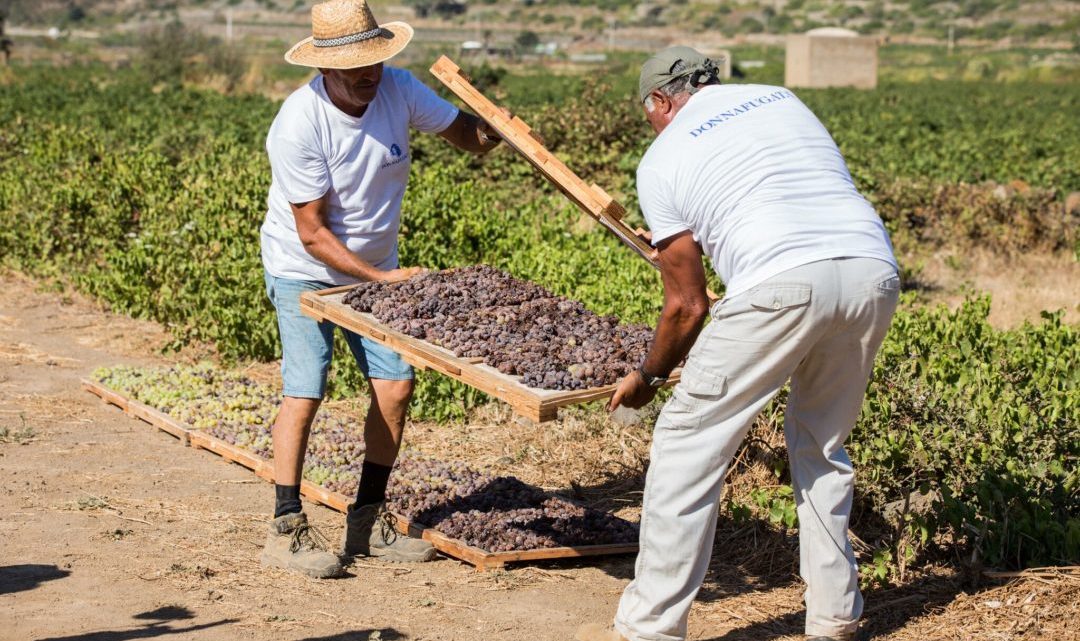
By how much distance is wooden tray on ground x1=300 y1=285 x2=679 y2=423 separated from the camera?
419 centimetres

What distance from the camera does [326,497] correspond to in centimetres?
583

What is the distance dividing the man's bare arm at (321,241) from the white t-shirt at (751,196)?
1.42 metres

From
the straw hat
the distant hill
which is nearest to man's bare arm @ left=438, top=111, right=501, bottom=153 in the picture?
the straw hat

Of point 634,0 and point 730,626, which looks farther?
point 634,0

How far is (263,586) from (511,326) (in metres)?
1.43

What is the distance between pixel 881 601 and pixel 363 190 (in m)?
2.61

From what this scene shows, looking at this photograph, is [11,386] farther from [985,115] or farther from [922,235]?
[985,115]

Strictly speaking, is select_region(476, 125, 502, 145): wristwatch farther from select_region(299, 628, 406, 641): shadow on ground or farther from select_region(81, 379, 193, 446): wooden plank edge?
select_region(81, 379, 193, 446): wooden plank edge

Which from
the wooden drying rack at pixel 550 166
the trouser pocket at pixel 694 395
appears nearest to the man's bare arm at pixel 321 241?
the wooden drying rack at pixel 550 166

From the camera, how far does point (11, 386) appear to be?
7.75 meters

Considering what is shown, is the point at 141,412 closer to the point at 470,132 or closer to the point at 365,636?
the point at 470,132

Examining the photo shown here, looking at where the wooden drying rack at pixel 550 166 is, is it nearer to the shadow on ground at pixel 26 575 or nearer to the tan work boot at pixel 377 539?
the tan work boot at pixel 377 539

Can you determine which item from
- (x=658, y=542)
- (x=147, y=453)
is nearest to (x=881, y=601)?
(x=658, y=542)

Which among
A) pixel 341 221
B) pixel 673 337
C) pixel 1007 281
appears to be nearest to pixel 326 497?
pixel 341 221
